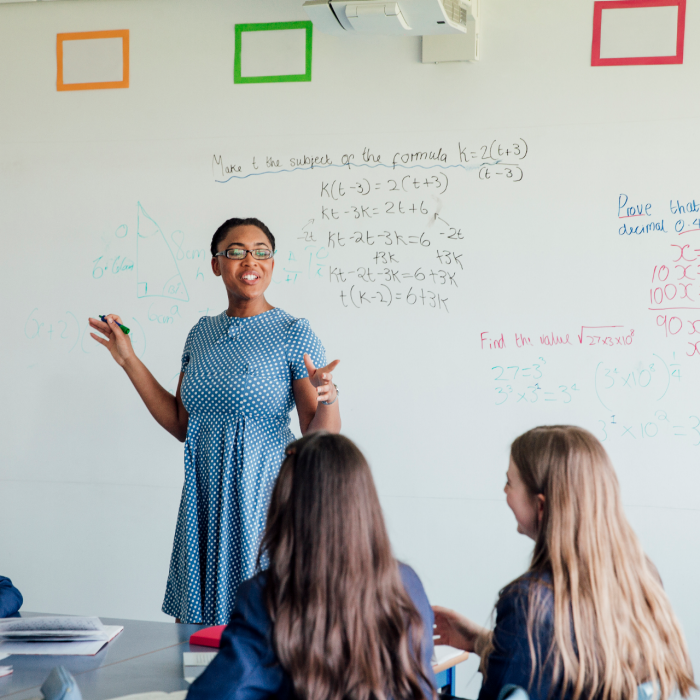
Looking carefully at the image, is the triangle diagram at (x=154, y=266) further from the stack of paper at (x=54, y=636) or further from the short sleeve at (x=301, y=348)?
the stack of paper at (x=54, y=636)

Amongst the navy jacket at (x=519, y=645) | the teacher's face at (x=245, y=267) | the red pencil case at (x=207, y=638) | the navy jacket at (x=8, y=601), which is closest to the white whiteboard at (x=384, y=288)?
the teacher's face at (x=245, y=267)

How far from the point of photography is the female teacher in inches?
82.8

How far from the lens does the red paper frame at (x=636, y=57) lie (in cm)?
284

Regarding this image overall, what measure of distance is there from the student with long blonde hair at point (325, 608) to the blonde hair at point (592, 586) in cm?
24

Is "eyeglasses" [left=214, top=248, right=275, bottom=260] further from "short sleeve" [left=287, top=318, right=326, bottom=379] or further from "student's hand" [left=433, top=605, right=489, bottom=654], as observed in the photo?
"student's hand" [left=433, top=605, right=489, bottom=654]

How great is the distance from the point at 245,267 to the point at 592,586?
1321 mm

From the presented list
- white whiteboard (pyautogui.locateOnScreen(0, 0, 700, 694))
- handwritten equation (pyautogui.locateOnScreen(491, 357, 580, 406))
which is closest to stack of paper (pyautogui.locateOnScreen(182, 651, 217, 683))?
white whiteboard (pyautogui.locateOnScreen(0, 0, 700, 694))

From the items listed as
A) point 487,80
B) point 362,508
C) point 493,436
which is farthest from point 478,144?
point 362,508

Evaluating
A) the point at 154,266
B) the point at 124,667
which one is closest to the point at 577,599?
the point at 124,667

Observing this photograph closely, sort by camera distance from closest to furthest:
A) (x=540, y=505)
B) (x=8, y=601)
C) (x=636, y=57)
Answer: (x=540, y=505) → (x=8, y=601) → (x=636, y=57)

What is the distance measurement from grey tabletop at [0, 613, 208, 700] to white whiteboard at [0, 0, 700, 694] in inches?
58.8

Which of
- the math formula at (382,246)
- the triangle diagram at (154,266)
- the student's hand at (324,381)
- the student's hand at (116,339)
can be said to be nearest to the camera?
the student's hand at (324,381)

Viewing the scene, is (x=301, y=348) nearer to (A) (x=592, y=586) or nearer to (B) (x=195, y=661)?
(B) (x=195, y=661)

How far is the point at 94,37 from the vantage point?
3.33 meters
